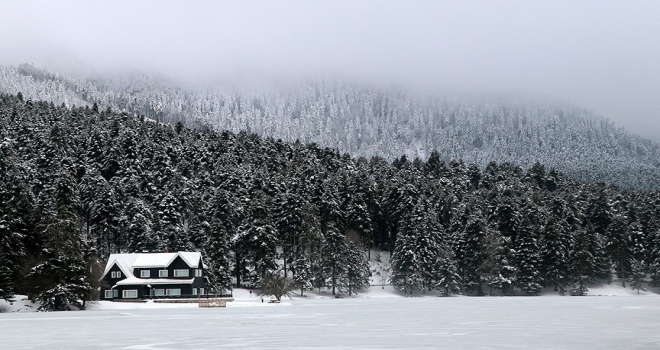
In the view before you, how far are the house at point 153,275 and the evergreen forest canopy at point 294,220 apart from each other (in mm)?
3499

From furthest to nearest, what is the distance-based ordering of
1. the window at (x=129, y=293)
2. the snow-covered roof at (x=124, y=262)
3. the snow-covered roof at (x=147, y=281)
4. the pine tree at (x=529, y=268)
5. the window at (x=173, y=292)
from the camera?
the pine tree at (x=529, y=268) → the window at (x=173, y=292) → the window at (x=129, y=293) → the snow-covered roof at (x=124, y=262) → the snow-covered roof at (x=147, y=281)

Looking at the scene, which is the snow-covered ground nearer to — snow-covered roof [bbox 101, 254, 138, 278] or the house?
snow-covered roof [bbox 101, 254, 138, 278]

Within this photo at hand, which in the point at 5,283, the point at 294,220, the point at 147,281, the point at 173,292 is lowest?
the point at 173,292

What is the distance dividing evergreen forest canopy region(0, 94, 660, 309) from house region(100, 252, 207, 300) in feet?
11.5

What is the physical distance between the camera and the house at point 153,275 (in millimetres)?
99875

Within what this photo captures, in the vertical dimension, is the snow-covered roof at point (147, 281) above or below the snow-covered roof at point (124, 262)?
below

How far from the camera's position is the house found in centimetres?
9988

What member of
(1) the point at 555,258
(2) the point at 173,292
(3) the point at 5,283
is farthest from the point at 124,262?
(1) the point at 555,258

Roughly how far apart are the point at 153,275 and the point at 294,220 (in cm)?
2704

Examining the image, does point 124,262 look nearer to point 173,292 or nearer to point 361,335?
point 173,292

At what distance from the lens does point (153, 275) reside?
10150 centimetres

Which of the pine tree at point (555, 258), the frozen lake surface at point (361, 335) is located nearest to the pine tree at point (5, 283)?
the frozen lake surface at point (361, 335)

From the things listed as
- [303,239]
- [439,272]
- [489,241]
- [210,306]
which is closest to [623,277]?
[489,241]

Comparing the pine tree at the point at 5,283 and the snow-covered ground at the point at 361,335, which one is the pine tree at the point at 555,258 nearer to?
the snow-covered ground at the point at 361,335
